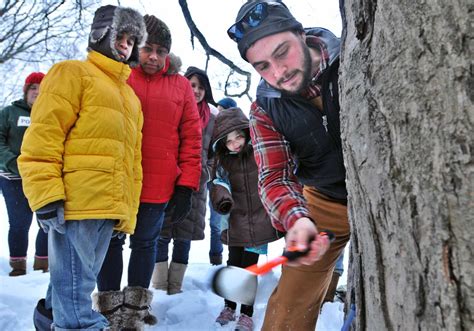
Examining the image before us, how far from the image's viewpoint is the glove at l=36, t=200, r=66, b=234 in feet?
5.42

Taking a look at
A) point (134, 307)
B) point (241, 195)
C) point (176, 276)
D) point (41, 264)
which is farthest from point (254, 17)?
point (41, 264)

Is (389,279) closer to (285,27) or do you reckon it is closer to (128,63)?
(285,27)

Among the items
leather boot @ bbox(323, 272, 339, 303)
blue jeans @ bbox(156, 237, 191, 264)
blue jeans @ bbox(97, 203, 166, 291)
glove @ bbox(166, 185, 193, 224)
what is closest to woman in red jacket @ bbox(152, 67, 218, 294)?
blue jeans @ bbox(156, 237, 191, 264)

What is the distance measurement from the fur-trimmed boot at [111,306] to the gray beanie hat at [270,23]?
1550 mm

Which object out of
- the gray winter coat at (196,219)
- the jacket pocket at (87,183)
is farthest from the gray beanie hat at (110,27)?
the gray winter coat at (196,219)

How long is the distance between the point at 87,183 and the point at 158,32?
1.19 meters

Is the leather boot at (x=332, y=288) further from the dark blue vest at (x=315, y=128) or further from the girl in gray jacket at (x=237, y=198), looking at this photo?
the dark blue vest at (x=315, y=128)

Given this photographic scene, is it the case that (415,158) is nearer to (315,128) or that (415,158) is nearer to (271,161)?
(315,128)

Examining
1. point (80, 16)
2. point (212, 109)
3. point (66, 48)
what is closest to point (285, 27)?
point (212, 109)

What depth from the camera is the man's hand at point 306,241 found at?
126 cm

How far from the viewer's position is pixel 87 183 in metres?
1.77

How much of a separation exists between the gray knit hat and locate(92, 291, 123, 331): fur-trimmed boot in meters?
1.54

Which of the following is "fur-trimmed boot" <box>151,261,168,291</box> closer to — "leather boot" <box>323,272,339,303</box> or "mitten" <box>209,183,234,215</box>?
"mitten" <box>209,183,234,215</box>

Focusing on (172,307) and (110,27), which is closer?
(110,27)
